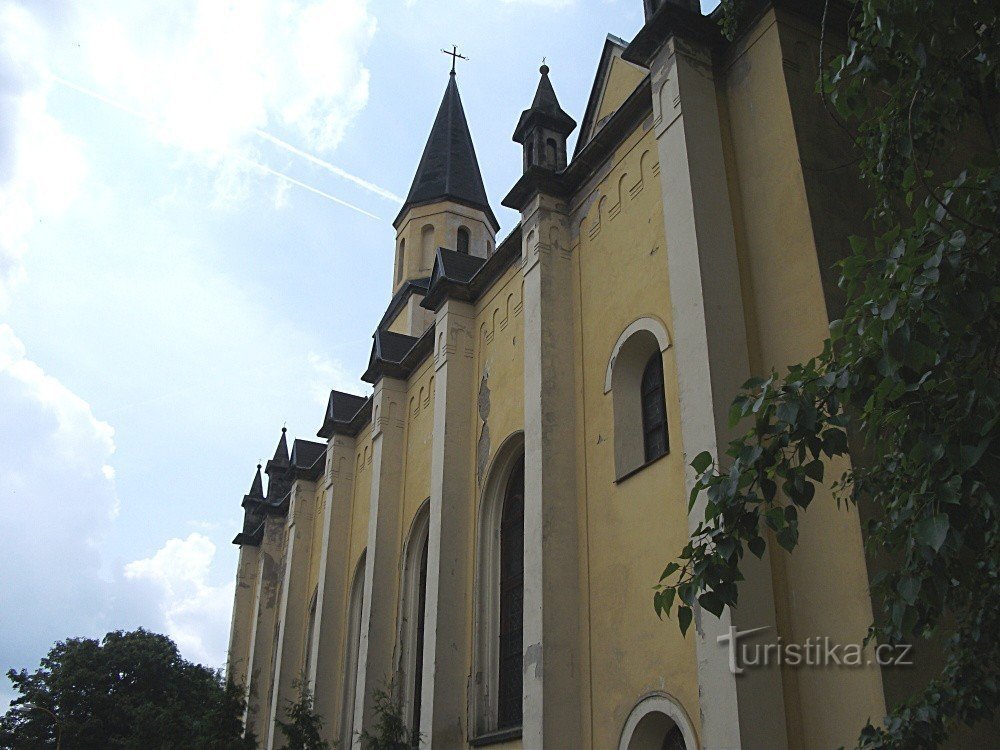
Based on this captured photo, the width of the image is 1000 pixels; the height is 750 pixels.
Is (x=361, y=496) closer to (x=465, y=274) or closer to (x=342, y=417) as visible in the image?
(x=342, y=417)

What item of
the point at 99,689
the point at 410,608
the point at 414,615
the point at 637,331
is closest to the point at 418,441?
the point at 410,608

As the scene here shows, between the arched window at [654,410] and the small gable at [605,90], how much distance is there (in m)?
3.92

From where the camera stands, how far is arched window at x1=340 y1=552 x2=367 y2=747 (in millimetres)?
18703

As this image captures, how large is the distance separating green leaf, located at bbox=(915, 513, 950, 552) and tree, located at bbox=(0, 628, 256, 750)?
2593 cm

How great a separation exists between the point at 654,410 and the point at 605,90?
17.7ft

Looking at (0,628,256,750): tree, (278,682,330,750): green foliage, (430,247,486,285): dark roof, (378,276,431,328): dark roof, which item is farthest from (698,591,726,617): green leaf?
(0,628,256,750): tree

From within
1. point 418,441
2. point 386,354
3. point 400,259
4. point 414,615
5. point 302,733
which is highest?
point 400,259

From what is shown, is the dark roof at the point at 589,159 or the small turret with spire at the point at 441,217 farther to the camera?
the small turret with spire at the point at 441,217

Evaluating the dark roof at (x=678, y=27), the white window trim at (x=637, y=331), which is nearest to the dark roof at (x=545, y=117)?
the dark roof at (x=678, y=27)

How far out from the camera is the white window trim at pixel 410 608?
53.2ft

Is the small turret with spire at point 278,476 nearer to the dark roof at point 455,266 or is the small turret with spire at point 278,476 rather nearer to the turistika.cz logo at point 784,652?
the dark roof at point 455,266

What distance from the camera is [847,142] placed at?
31.9ft

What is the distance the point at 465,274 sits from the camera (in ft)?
55.0

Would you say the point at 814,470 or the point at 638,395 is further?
the point at 638,395
